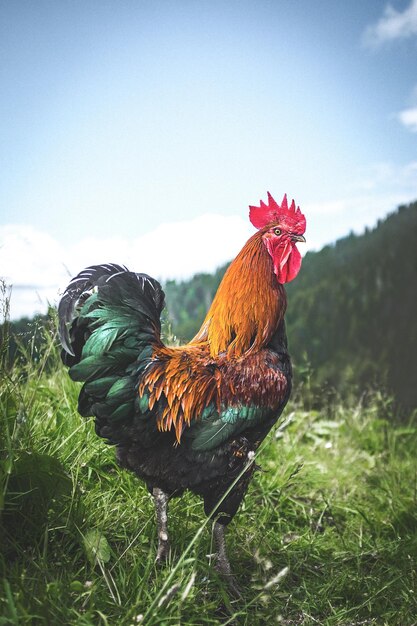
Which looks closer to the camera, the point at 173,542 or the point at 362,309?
the point at 173,542

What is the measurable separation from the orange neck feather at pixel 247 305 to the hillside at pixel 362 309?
3.44 m

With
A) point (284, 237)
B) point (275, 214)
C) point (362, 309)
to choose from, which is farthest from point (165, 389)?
point (362, 309)

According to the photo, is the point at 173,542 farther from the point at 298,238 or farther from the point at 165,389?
the point at 298,238

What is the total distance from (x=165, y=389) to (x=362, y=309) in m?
4.79

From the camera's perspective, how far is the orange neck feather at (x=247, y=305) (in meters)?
2.62

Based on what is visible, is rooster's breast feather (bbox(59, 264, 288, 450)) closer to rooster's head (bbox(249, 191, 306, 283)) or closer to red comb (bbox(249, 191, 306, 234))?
rooster's head (bbox(249, 191, 306, 283))

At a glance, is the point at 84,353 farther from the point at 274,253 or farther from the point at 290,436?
the point at 290,436

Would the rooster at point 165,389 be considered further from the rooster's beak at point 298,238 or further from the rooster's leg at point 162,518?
the rooster's beak at point 298,238

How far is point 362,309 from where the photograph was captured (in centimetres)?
663

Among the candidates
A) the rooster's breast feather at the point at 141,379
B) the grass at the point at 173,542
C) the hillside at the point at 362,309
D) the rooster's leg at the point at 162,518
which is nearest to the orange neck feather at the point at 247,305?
the rooster's breast feather at the point at 141,379

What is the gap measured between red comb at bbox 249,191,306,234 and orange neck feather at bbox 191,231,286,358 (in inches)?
3.6

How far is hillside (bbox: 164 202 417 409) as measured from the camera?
253 inches

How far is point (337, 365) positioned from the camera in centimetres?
646

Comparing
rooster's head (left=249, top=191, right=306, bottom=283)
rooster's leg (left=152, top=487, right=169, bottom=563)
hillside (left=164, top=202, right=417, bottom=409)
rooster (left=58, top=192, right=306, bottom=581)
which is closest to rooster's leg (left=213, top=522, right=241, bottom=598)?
rooster (left=58, top=192, right=306, bottom=581)
